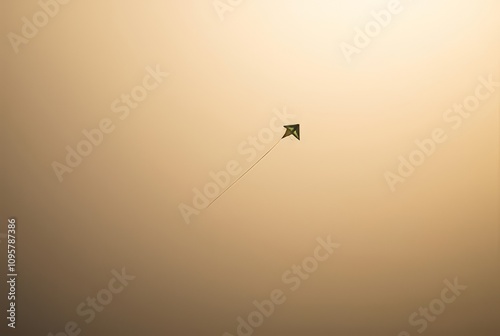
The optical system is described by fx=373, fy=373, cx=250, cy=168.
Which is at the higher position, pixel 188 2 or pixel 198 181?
pixel 188 2

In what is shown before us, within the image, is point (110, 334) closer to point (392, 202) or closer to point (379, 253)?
point (379, 253)

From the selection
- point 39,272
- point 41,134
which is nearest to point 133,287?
point 39,272

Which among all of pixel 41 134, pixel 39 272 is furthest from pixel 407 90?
pixel 39 272

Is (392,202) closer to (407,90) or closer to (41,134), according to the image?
(407,90)

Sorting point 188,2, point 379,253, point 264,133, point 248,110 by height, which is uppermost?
point 188,2

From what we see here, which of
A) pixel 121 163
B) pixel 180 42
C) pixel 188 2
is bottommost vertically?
pixel 121 163

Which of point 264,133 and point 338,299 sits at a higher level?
point 264,133
